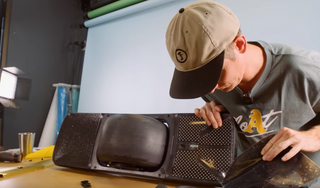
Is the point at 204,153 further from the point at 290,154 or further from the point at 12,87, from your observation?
the point at 12,87

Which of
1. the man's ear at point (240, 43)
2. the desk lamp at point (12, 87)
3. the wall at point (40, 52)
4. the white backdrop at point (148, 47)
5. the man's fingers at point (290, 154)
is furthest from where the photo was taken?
the wall at point (40, 52)

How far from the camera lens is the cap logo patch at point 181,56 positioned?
454 mm

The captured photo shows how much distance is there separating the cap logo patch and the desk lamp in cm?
126

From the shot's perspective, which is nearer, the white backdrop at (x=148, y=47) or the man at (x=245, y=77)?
the man at (x=245, y=77)

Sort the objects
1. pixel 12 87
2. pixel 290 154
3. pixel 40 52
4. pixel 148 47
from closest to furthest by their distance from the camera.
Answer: pixel 290 154
pixel 12 87
pixel 148 47
pixel 40 52

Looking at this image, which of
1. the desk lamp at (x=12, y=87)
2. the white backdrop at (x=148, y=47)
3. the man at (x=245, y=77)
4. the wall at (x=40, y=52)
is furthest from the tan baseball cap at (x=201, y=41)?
the wall at (x=40, y=52)

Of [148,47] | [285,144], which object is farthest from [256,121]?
[148,47]

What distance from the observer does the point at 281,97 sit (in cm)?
54

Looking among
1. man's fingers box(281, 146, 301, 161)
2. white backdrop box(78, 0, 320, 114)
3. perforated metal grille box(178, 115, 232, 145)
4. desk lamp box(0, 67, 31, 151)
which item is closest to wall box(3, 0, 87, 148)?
desk lamp box(0, 67, 31, 151)

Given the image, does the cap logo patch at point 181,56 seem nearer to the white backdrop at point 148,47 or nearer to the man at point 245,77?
the man at point 245,77

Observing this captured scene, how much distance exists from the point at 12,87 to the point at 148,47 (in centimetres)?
99

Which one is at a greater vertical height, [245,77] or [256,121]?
[245,77]

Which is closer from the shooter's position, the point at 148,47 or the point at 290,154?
the point at 290,154

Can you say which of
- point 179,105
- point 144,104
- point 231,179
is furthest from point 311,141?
point 144,104
